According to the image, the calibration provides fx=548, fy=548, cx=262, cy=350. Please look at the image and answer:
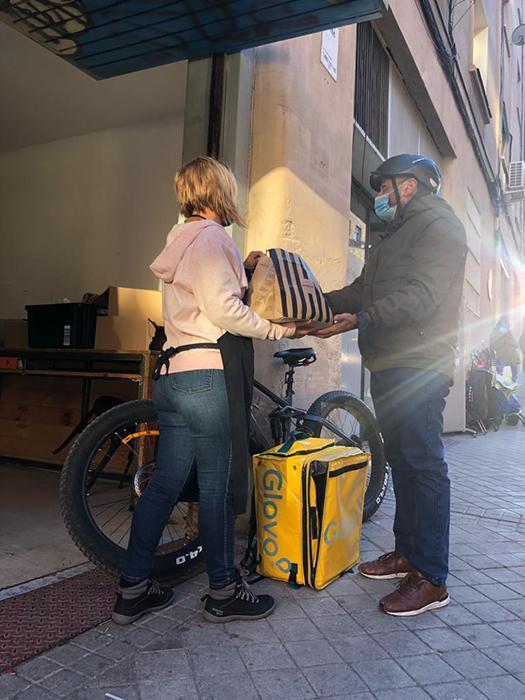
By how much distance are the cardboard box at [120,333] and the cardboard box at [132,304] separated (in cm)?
5

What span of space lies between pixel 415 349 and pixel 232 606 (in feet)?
4.47

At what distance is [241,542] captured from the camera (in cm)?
315

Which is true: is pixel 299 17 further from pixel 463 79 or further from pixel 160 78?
pixel 463 79

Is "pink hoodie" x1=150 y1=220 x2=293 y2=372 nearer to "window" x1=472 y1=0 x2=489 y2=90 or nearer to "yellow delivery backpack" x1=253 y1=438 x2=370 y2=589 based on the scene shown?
"yellow delivery backpack" x1=253 y1=438 x2=370 y2=589

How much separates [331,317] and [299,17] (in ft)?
5.94

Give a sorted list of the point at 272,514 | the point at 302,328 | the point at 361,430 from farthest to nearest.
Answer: the point at 361,430 → the point at 272,514 → the point at 302,328

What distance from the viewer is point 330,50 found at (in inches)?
163

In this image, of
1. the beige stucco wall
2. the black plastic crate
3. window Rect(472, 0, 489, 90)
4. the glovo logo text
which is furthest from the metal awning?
window Rect(472, 0, 489, 90)

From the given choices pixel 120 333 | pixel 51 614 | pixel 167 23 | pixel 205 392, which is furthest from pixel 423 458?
pixel 167 23

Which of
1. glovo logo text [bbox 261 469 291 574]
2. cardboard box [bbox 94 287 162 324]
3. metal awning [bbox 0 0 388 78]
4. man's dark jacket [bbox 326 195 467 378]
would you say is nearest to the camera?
man's dark jacket [bbox 326 195 467 378]

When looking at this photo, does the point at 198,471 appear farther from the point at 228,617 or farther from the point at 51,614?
the point at 51,614

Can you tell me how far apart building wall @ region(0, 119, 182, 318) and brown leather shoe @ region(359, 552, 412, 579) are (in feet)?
11.9

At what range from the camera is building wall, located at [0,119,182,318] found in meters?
5.71

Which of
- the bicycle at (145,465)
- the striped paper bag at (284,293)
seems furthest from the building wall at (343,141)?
the striped paper bag at (284,293)
